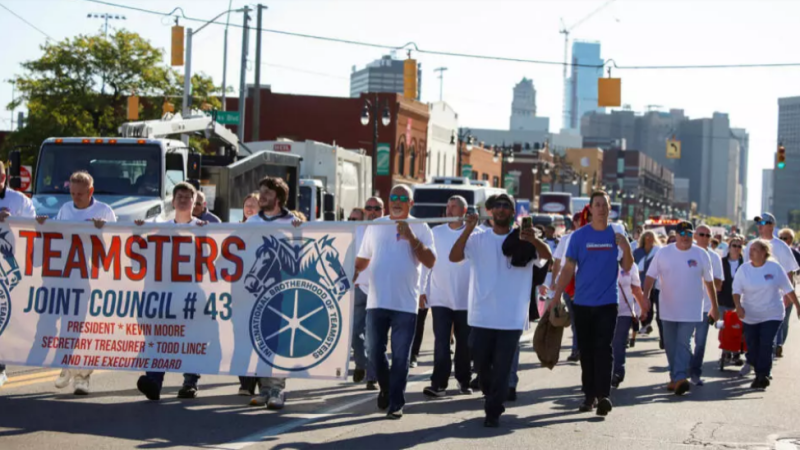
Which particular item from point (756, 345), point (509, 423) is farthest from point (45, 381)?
point (756, 345)

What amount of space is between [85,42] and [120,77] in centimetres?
213

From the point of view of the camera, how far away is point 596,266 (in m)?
10.7

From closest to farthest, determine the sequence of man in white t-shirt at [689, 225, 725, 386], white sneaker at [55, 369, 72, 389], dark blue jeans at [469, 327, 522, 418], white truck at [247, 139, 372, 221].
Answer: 1. dark blue jeans at [469, 327, 522, 418]
2. white sneaker at [55, 369, 72, 389]
3. man in white t-shirt at [689, 225, 725, 386]
4. white truck at [247, 139, 372, 221]

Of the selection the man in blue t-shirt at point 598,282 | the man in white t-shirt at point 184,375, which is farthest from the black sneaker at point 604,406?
the man in white t-shirt at point 184,375

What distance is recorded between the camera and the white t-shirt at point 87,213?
10.7 meters

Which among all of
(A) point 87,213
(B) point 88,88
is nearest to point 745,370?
(A) point 87,213

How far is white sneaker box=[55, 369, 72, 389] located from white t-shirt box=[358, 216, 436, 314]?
3.01 meters

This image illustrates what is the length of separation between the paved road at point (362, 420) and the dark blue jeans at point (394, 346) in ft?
0.93

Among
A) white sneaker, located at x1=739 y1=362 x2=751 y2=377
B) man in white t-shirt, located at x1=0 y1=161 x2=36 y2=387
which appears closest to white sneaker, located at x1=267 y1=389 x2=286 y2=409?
man in white t-shirt, located at x1=0 y1=161 x2=36 y2=387

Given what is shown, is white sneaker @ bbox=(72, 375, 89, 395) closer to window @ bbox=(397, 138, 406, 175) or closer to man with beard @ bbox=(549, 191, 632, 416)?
man with beard @ bbox=(549, 191, 632, 416)

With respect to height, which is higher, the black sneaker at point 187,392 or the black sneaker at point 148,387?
the black sneaker at point 148,387

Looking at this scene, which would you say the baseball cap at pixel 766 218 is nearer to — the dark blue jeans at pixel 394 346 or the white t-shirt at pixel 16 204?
the dark blue jeans at pixel 394 346

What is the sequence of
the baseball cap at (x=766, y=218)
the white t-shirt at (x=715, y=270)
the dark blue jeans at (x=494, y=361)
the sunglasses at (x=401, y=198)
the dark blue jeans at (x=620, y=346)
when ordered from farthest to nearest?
1. the baseball cap at (x=766, y=218)
2. the white t-shirt at (x=715, y=270)
3. the dark blue jeans at (x=620, y=346)
4. the sunglasses at (x=401, y=198)
5. the dark blue jeans at (x=494, y=361)

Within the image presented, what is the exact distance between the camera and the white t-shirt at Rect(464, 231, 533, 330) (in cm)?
995
